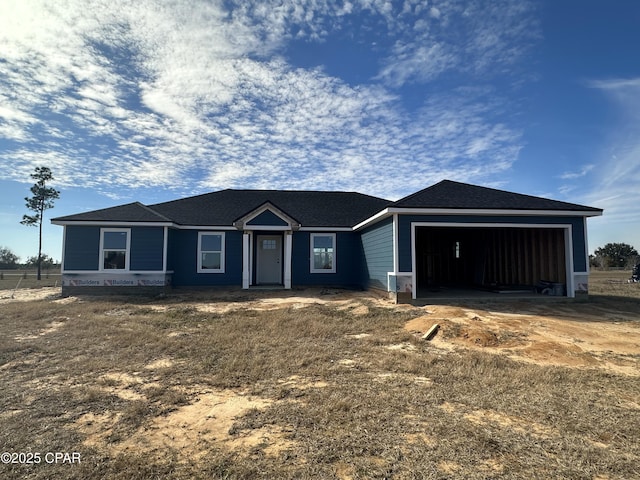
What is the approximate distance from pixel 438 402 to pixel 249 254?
12693mm

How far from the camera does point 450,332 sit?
7406 mm

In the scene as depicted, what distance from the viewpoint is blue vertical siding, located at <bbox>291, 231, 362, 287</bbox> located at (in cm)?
1672

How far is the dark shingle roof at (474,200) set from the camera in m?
11.4

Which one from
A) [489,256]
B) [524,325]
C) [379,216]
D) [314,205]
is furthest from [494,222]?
[314,205]

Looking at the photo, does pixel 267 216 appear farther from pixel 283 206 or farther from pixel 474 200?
pixel 474 200

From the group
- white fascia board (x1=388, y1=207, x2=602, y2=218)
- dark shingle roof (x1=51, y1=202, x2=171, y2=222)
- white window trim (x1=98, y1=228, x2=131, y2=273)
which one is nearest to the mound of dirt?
white fascia board (x1=388, y1=207, x2=602, y2=218)

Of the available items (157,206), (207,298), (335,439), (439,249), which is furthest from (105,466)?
(439,249)

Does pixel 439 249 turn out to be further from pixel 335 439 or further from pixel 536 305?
Result: pixel 335 439

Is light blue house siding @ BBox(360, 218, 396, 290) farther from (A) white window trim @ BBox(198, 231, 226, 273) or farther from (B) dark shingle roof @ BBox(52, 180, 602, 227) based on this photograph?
(A) white window trim @ BBox(198, 231, 226, 273)

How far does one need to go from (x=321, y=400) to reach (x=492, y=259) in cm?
1484

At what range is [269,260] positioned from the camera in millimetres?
17141

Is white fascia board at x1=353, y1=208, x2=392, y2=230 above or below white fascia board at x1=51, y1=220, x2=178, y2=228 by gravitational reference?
above

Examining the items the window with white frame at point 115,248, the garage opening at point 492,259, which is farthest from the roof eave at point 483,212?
the window with white frame at point 115,248

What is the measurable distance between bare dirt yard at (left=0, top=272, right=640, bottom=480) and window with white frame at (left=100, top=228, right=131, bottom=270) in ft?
19.4
